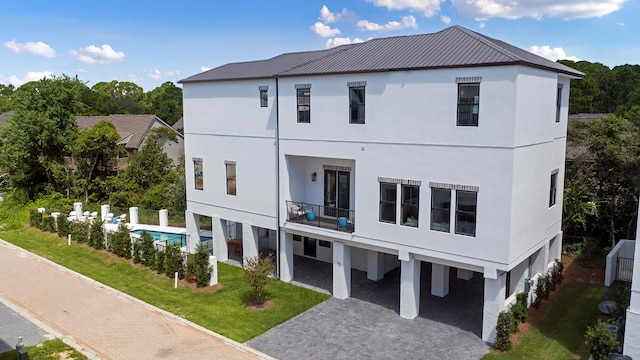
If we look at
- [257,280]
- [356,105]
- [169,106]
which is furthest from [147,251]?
[169,106]

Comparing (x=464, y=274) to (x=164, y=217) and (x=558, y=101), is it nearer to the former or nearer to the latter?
(x=558, y=101)

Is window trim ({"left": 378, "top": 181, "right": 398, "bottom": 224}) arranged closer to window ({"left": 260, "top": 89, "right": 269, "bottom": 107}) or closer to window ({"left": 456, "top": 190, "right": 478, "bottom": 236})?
window ({"left": 456, "top": 190, "right": 478, "bottom": 236})

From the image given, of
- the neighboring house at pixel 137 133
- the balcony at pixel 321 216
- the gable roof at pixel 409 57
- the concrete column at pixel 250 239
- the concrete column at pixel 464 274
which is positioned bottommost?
the concrete column at pixel 464 274

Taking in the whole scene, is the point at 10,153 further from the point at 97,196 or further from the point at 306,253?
the point at 306,253

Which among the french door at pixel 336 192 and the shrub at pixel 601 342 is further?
the french door at pixel 336 192

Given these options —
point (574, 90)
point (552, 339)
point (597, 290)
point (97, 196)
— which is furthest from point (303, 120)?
point (574, 90)

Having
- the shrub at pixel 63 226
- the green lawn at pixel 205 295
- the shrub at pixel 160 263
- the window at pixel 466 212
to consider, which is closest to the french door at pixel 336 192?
the green lawn at pixel 205 295

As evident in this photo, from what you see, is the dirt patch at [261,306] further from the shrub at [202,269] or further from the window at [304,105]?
the window at [304,105]
